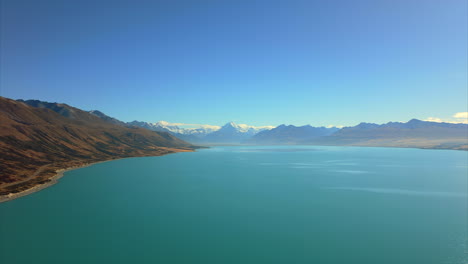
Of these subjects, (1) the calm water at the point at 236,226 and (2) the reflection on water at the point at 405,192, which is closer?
(1) the calm water at the point at 236,226

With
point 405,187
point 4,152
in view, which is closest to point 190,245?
point 405,187

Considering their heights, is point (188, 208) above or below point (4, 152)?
below

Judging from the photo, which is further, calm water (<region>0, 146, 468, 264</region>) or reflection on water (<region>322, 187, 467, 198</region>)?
reflection on water (<region>322, 187, 467, 198</region>)

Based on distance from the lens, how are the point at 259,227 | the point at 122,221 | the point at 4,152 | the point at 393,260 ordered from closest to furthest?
the point at 393,260 → the point at 259,227 → the point at 122,221 → the point at 4,152

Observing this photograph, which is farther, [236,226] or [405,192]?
[405,192]

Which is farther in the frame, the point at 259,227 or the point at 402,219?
the point at 402,219

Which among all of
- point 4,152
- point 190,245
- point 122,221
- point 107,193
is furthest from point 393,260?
point 4,152

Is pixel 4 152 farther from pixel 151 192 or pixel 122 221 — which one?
pixel 122 221

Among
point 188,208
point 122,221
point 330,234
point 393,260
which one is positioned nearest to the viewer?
point 393,260

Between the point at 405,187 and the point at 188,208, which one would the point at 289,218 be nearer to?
the point at 188,208
